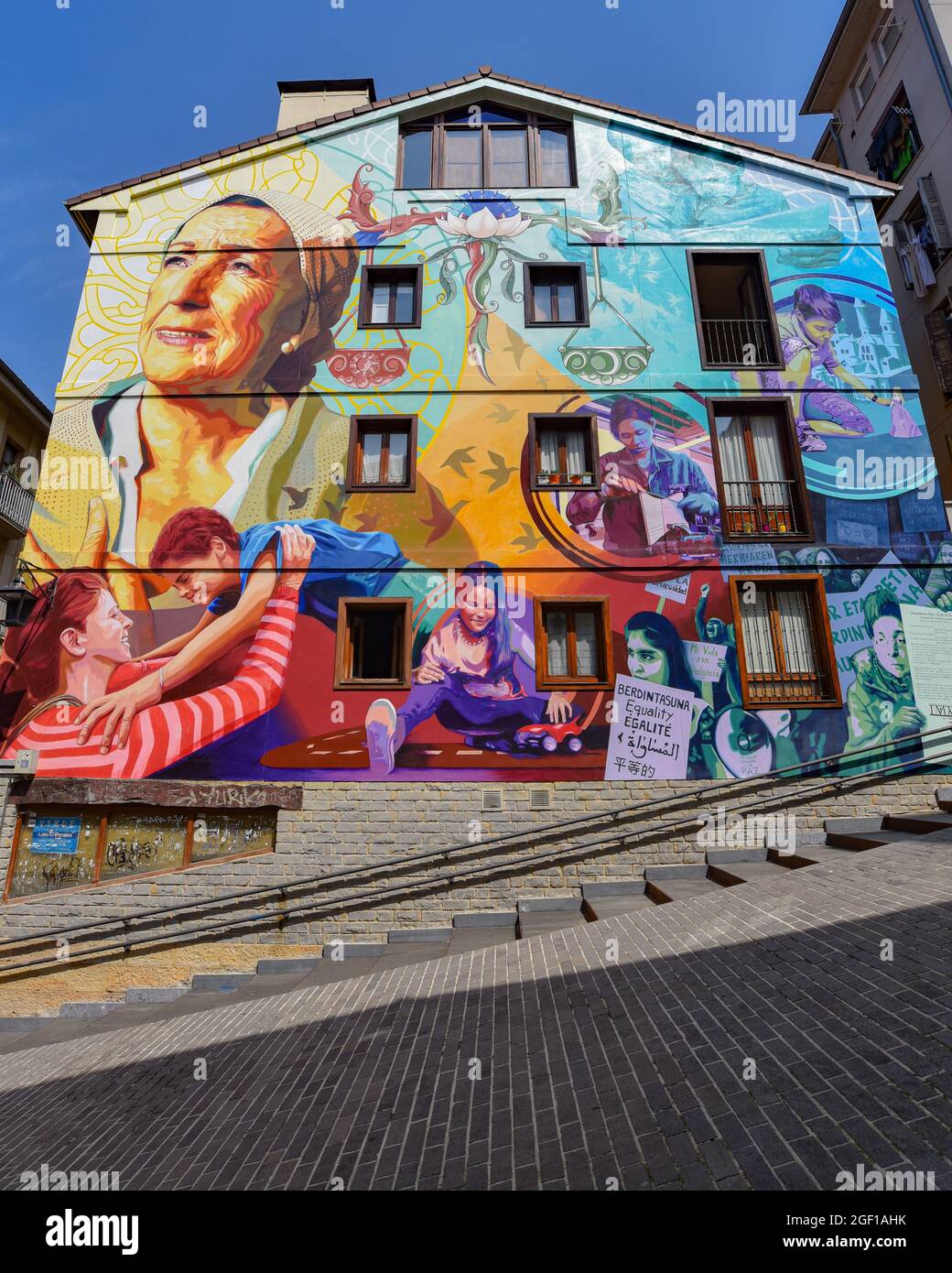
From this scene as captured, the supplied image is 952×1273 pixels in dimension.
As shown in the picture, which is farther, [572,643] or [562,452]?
[562,452]

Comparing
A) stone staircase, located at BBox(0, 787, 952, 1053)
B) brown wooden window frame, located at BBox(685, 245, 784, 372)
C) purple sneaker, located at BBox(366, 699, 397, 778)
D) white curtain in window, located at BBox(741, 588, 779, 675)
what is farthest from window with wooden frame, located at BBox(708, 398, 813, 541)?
purple sneaker, located at BBox(366, 699, 397, 778)

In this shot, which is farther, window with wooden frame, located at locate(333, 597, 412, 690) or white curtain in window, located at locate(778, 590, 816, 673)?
white curtain in window, located at locate(778, 590, 816, 673)

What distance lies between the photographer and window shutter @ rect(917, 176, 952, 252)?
1538cm

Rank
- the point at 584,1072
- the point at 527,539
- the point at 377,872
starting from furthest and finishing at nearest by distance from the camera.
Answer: the point at 527,539 → the point at 377,872 → the point at 584,1072

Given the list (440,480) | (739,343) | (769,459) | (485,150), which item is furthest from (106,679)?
(485,150)

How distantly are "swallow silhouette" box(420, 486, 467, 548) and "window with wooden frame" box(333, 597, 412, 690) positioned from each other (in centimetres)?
123

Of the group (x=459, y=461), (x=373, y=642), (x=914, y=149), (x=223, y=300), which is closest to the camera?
(x=373, y=642)

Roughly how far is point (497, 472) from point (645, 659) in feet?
13.1

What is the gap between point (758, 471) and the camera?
38.7 feet

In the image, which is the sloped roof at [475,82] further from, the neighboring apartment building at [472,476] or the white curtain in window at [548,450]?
the white curtain in window at [548,450]

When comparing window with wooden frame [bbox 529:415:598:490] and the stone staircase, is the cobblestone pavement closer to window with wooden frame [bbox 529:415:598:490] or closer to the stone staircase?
the stone staircase

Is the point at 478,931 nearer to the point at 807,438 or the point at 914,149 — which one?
the point at 807,438

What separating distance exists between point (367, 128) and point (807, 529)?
1189 centimetres

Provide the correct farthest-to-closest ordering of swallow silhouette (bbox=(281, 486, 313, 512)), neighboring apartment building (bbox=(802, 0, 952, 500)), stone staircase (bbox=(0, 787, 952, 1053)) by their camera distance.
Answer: neighboring apartment building (bbox=(802, 0, 952, 500)), swallow silhouette (bbox=(281, 486, 313, 512)), stone staircase (bbox=(0, 787, 952, 1053))
